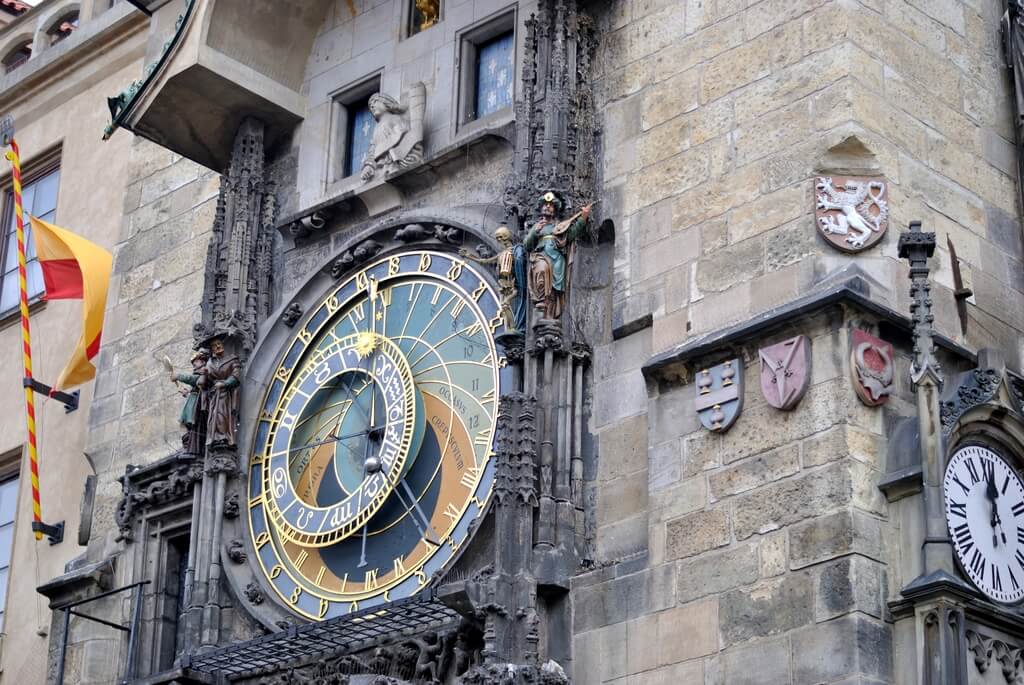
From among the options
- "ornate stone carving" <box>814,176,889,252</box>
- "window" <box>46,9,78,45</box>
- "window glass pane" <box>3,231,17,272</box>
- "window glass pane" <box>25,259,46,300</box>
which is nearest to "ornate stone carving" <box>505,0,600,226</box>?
"ornate stone carving" <box>814,176,889,252</box>

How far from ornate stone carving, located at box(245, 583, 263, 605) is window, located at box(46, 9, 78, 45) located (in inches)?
292

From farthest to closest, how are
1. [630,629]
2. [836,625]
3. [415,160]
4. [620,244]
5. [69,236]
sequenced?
[69,236], [415,160], [620,244], [630,629], [836,625]

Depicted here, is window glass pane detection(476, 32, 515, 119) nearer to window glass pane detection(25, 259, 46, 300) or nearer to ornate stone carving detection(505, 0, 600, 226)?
ornate stone carving detection(505, 0, 600, 226)

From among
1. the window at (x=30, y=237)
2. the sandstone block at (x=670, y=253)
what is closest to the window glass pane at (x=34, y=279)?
the window at (x=30, y=237)

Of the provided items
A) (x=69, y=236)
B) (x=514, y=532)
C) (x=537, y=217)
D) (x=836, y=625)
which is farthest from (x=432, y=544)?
(x=69, y=236)

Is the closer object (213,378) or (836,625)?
(836,625)

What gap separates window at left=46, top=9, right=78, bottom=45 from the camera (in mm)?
19047

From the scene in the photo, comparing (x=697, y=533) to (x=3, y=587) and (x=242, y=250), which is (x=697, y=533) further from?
(x=3, y=587)

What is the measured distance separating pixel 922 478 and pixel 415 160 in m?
4.37

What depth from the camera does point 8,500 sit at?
16.7 m

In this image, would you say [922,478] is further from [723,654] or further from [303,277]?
[303,277]

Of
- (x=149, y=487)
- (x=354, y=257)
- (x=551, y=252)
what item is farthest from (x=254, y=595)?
(x=551, y=252)

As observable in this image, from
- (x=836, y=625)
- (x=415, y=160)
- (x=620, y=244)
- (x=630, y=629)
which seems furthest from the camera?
(x=415, y=160)

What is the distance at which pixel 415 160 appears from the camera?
1357 centimetres
